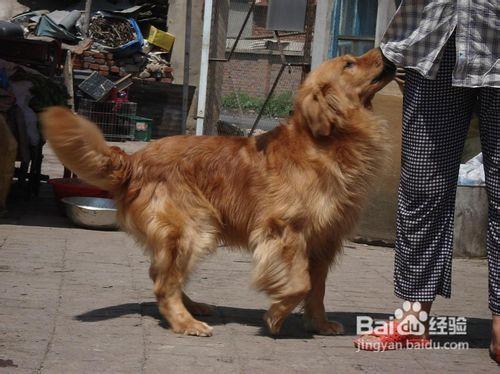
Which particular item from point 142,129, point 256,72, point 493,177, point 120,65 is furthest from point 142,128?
point 256,72

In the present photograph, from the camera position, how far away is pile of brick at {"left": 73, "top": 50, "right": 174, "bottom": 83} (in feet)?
51.9

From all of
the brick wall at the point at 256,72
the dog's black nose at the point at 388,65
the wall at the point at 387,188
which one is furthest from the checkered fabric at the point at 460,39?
the brick wall at the point at 256,72

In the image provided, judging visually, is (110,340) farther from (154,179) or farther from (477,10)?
(477,10)

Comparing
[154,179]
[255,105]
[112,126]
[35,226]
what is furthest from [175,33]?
[154,179]

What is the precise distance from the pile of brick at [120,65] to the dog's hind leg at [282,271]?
39.6 ft

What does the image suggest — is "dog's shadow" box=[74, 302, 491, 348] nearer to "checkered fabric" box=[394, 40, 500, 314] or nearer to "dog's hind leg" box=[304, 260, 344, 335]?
"dog's hind leg" box=[304, 260, 344, 335]

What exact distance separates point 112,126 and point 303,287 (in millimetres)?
10808

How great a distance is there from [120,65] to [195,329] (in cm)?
1270

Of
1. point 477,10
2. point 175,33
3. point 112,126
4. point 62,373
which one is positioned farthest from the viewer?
point 175,33

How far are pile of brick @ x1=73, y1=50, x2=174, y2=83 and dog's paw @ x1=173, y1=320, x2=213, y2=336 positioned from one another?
12009 millimetres

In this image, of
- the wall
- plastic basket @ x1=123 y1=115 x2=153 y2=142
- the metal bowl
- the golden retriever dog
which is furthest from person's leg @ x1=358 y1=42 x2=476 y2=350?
plastic basket @ x1=123 y1=115 x2=153 y2=142

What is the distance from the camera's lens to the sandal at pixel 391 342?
423 cm

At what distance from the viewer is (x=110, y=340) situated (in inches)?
162

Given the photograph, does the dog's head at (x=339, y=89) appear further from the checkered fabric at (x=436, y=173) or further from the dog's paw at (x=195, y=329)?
the dog's paw at (x=195, y=329)
